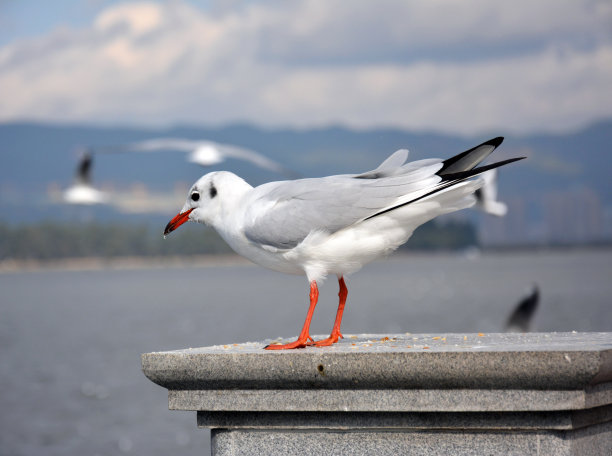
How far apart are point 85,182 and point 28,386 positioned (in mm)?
22135

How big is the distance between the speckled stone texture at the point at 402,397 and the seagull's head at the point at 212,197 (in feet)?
4.39

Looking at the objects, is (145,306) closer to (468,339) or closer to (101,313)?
(101,313)

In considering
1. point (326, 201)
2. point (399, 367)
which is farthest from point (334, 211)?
point (399, 367)

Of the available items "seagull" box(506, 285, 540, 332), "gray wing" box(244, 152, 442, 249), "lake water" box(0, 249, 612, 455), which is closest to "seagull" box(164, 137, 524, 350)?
"gray wing" box(244, 152, 442, 249)

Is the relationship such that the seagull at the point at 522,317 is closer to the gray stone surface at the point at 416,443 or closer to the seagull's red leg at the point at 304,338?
the seagull's red leg at the point at 304,338

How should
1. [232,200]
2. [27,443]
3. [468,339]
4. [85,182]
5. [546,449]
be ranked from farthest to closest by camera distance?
[27,443], [85,182], [232,200], [468,339], [546,449]

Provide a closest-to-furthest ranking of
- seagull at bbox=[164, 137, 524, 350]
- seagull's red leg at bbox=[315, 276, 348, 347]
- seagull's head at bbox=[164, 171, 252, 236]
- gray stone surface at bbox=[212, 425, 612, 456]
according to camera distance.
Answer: gray stone surface at bbox=[212, 425, 612, 456] < seagull at bbox=[164, 137, 524, 350] < seagull's red leg at bbox=[315, 276, 348, 347] < seagull's head at bbox=[164, 171, 252, 236]

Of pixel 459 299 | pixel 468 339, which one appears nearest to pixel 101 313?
pixel 459 299

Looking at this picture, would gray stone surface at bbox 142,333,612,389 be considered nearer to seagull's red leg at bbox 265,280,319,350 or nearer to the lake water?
seagull's red leg at bbox 265,280,319,350

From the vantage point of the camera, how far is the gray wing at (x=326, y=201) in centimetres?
585

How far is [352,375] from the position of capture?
486 centimetres

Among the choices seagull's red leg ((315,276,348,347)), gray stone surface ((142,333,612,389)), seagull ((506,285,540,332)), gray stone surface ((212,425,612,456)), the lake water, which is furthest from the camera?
the lake water

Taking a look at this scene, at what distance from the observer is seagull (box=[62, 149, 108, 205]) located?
66.4 feet

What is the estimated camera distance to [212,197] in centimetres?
644
